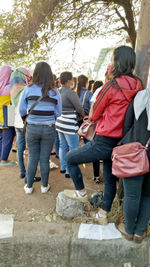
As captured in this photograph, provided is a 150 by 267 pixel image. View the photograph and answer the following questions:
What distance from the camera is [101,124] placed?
2273 millimetres

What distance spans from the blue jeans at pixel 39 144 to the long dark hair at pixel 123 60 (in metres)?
1.28

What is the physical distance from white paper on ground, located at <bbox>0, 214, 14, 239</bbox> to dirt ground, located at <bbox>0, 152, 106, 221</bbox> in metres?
0.10

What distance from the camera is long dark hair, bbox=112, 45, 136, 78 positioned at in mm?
2084

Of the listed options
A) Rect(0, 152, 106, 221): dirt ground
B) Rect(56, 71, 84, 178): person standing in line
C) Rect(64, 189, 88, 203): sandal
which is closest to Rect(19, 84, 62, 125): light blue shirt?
Rect(56, 71, 84, 178): person standing in line

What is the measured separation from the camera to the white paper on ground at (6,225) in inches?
90.0

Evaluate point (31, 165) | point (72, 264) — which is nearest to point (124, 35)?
point (31, 165)

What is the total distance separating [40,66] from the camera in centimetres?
281

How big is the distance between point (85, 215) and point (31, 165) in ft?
3.41

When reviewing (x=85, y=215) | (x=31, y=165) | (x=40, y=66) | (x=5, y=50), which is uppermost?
(x=5, y=50)

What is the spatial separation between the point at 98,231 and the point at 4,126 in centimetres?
272

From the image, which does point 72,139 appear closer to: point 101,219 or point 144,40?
point 101,219

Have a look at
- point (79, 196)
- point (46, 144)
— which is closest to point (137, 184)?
point (79, 196)

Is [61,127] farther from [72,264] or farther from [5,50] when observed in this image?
[72,264]

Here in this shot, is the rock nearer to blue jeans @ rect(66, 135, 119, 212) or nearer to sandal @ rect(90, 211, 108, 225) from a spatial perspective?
sandal @ rect(90, 211, 108, 225)
